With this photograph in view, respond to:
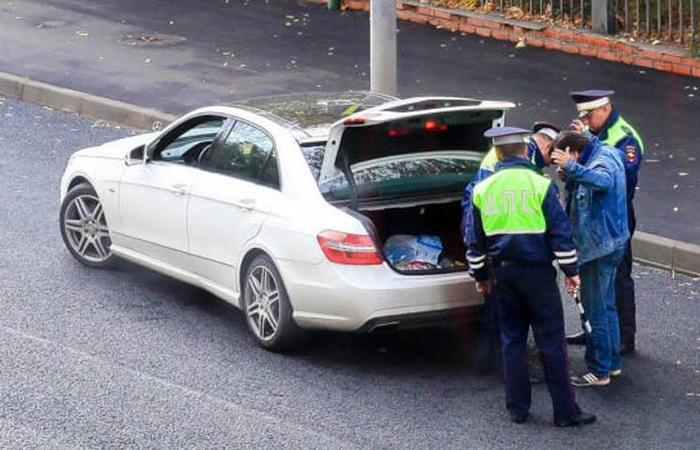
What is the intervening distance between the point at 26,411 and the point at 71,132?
294 inches

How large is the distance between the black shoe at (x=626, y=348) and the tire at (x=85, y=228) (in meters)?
3.91

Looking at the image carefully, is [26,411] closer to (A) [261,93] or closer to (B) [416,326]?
(B) [416,326]

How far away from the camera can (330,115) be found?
34.5 ft

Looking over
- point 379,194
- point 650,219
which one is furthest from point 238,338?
point 650,219

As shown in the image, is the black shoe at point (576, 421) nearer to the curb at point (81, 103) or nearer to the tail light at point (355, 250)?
the tail light at point (355, 250)

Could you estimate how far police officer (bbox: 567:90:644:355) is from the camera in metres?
9.65

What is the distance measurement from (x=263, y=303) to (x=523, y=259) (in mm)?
2013

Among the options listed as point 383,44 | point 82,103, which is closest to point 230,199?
point 383,44

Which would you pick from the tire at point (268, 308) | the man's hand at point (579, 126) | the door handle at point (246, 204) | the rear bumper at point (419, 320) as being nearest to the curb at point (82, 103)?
the door handle at point (246, 204)

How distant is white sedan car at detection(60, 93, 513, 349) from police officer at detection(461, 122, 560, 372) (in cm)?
16

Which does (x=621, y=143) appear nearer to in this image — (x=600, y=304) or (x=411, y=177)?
(x=600, y=304)

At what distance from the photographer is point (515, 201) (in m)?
8.74

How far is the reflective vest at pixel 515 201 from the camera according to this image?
8.73 m

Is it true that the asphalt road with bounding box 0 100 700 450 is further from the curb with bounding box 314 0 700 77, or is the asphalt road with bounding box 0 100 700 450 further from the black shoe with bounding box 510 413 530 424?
the curb with bounding box 314 0 700 77
